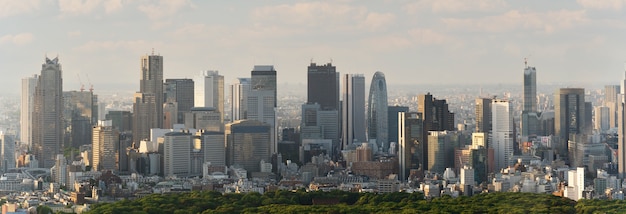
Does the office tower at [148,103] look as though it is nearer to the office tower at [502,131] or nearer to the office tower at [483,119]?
the office tower at [483,119]

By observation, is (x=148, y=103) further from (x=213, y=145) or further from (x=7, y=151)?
(x=7, y=151)

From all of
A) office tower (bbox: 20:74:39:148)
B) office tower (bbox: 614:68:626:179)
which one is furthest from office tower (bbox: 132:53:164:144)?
office tower (bbox: 614:68:626:179)

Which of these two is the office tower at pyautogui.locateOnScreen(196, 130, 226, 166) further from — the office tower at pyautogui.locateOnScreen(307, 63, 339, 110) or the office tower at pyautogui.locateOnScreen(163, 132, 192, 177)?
the office tower at pyautogui.locateOnScreen(307, 63, 339, 110)

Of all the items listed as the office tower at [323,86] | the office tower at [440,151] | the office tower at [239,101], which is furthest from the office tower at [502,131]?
the office tower at [239,101]

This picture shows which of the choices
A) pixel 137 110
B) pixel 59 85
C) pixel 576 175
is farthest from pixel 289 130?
pixel 576 175

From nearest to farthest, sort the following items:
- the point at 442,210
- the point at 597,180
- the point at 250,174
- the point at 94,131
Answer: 1. the point at 442,210
2. the point at 597,180
3. the point at 250,174
4. the point at 94,131

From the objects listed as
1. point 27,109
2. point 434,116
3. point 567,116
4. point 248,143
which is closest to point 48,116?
point 27,109

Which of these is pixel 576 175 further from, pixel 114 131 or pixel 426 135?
pixel 114 131
